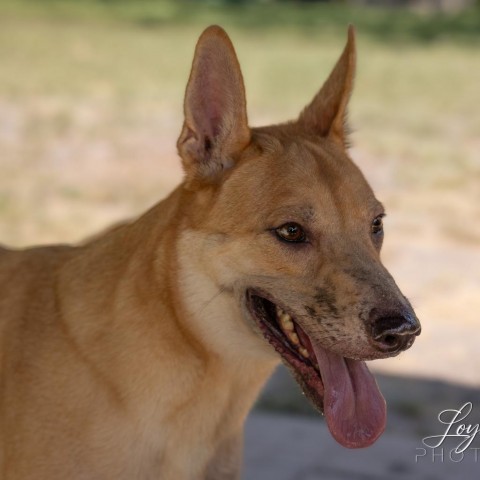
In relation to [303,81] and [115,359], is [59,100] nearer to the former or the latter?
[303,81]

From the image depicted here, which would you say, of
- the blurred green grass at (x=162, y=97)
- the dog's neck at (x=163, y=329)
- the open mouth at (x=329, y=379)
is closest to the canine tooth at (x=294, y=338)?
the open mouth at (x=329, y=379)

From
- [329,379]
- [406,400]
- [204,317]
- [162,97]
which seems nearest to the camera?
[329,379]

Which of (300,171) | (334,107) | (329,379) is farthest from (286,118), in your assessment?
(329,379)

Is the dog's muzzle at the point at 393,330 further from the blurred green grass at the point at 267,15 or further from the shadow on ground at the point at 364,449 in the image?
the blurred green grass at the point at 267,15

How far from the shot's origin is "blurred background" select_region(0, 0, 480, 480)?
595 cm

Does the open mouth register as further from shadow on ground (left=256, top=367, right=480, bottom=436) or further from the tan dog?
shadow on ground (left=256, top=367, right=480, bottom=436)

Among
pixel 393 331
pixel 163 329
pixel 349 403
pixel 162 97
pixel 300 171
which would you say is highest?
pixel 300 171

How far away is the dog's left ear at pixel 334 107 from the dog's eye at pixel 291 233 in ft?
2.02

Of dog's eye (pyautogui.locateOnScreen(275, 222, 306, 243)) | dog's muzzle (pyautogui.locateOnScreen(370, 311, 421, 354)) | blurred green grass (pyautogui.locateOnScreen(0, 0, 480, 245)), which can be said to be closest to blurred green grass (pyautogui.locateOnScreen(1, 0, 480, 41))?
blurred green grass (pyautogui.locateOnScreen(0, 0, 480, 245))

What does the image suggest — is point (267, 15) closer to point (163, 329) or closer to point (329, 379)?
point (163, 329)

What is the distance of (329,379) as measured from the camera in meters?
3.59

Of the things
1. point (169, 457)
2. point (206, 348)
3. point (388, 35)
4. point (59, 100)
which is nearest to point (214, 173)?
point (206, 348)

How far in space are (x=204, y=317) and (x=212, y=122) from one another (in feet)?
2.29

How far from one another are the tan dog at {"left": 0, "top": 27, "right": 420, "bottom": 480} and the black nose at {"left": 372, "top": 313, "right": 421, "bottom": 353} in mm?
150
